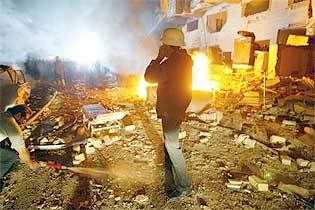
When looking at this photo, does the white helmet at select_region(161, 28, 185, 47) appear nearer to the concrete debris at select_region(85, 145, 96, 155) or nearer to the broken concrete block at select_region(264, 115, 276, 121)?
the concrete debris at select_region(85, 145, 96, 155)

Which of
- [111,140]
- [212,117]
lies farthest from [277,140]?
[111,140]

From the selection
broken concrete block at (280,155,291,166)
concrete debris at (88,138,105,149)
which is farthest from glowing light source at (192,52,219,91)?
broken concrete block at (280,155,291,166)

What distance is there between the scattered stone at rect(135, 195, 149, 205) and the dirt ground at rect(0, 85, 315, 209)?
12mm

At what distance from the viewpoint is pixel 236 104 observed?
8.15 meters

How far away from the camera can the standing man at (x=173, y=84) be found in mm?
3189

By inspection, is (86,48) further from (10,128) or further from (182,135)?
(10,128)

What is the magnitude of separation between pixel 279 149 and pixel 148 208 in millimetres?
3007

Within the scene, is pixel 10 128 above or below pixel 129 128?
above

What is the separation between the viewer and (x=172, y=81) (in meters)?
3.20

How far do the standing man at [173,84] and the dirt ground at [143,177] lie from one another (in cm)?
59

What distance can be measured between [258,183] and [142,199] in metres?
1.61

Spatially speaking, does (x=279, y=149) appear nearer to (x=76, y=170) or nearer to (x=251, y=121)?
(x=251, y=121)

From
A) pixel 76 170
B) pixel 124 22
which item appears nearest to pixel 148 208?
pixel 76 170

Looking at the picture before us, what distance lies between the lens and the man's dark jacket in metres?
3.18
